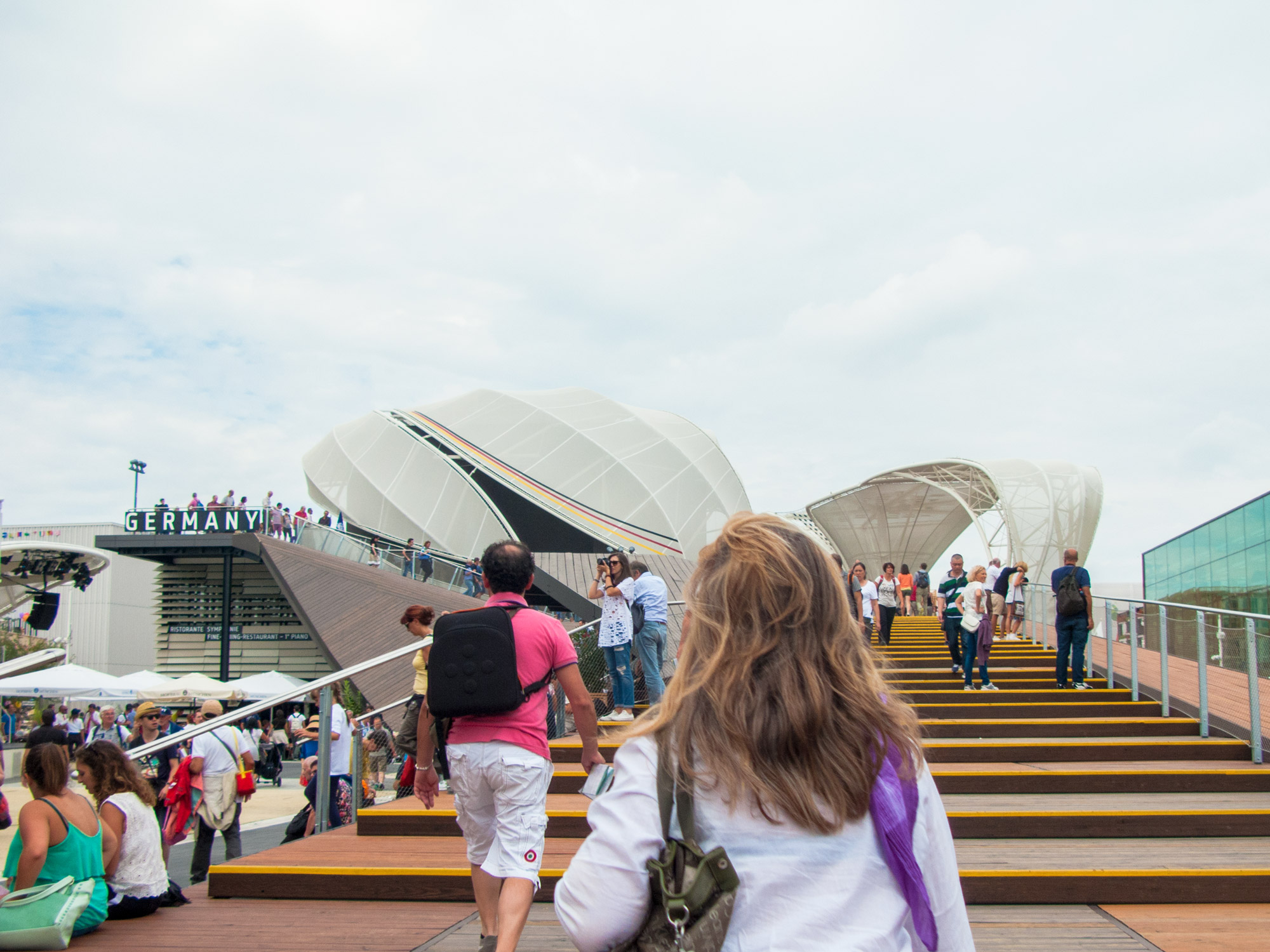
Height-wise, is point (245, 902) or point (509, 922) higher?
point (509, 922)

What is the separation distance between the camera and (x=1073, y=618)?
10062 millimetres

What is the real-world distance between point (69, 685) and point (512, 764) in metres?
22.1

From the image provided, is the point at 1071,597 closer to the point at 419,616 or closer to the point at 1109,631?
the point at 1109,631

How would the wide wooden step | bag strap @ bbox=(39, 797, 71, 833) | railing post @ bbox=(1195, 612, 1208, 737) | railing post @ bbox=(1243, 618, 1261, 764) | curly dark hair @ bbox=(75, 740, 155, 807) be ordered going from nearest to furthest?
bag strap @ bbox=(39, 797, 71, 833)
the wide wooden step
curly dark hair @ bbox=(75, 740, 155, 807)
railing post @ bbox=(1243, 618, 1261, 764)
railing post @ bbox=(1195, 612, 1208, 737)

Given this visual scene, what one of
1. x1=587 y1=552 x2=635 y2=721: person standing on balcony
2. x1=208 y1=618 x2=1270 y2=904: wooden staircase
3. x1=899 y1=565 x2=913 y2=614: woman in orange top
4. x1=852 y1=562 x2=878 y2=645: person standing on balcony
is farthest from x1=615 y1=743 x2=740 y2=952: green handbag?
x1=899 y1=565 x2=913 y2=614: woman in orange top

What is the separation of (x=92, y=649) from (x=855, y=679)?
2570 inches

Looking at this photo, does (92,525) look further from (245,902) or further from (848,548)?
(245,902)

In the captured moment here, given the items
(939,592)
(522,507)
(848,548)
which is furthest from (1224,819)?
(848,548)

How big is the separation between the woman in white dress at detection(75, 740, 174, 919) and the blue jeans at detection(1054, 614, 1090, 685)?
8.73m

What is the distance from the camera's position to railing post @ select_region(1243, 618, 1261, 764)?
7.39m

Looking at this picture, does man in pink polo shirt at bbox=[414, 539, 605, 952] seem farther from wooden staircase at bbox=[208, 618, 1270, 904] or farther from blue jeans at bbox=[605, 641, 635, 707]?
blue jeans at bbox=[605, 641, 635, 707]

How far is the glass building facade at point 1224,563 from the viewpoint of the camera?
20188 mm

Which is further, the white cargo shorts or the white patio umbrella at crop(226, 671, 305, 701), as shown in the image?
the white patio umbrella at crop(226, 671, 305, 701)

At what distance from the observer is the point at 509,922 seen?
133 inches
